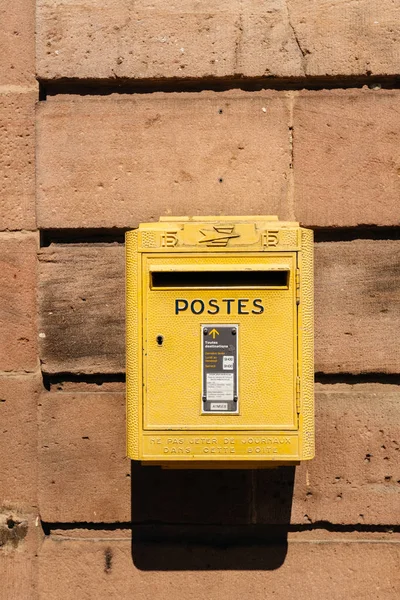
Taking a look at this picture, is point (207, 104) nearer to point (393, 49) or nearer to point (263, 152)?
point (263, 152)

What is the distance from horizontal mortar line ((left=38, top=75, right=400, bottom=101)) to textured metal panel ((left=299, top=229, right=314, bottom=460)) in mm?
818

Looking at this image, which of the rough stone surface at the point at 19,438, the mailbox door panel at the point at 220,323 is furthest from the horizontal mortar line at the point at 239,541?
the mailbox door panel at the point at 220,323

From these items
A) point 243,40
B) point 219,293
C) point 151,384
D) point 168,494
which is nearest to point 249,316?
point 219,293

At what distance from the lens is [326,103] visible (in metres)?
2.64

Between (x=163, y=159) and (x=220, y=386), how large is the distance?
1041mm

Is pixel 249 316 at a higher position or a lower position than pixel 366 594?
higher

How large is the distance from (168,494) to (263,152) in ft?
4.95

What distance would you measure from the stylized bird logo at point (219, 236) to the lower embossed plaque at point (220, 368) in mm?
289

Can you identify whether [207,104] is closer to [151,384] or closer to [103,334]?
[103,334]

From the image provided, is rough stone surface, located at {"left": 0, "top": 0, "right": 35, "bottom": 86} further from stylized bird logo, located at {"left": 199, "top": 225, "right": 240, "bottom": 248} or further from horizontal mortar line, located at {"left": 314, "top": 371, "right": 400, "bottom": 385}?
horizontal mortar line, located at {"left": 314, "top": 371, "right": 400, "bottom": 385}

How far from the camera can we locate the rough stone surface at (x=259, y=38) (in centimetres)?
263

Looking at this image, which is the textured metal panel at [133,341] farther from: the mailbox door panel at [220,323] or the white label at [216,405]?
the white label at [216,405]

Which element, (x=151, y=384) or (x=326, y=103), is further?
(x=326, y=103)

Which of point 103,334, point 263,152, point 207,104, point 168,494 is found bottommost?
point 168,494
